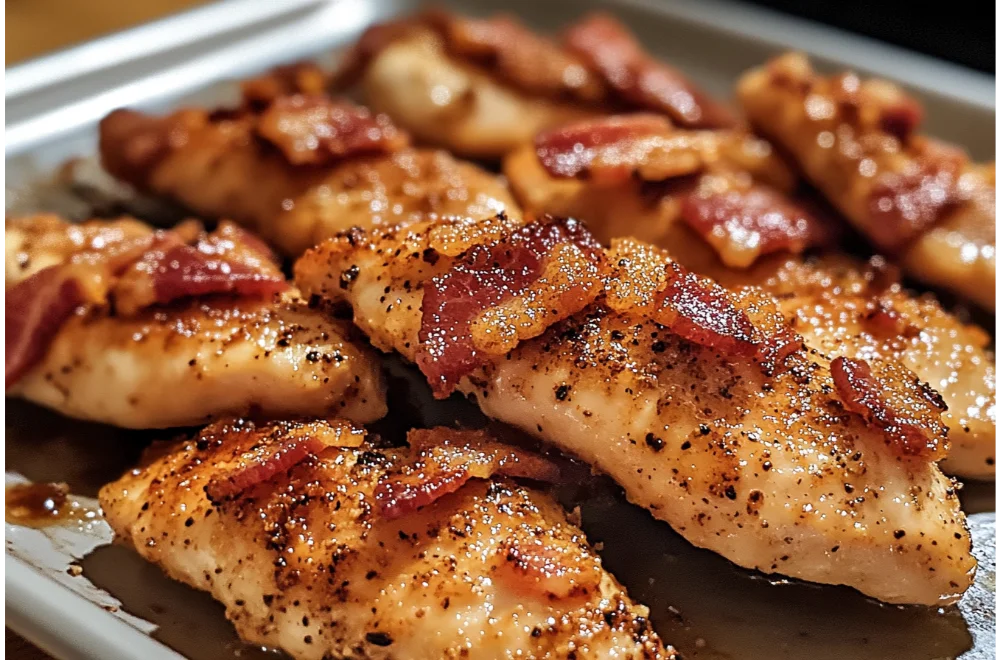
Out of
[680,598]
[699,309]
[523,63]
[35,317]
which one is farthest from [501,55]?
[680,598]

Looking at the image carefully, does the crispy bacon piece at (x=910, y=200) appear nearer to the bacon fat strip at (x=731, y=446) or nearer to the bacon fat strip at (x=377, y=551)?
the bacon fat strip at (x=731, y=446)

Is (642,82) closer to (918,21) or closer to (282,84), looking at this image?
(282,84)

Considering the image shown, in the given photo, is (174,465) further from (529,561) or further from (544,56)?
(544,56)

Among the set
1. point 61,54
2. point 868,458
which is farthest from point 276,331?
point 61,54

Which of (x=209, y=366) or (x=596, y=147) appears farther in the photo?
(x=596, y=147)

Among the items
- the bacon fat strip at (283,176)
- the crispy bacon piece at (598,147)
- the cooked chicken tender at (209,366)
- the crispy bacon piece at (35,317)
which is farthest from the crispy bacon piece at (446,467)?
the crispy bacon piece at (598,147)

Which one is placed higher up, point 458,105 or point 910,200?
point 458,105
